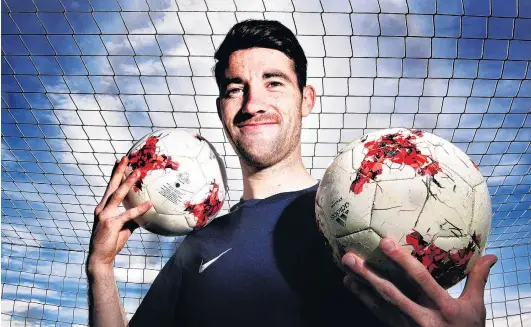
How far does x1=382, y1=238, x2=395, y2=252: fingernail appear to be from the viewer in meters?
1.37

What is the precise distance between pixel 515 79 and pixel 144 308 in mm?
5138

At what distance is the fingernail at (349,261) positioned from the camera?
4.83 feet

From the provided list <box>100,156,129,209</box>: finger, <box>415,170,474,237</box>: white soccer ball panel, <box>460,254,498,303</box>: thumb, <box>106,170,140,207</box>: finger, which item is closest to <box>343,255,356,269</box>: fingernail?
<box>415,170,474,237</box>: white soccer ball panel

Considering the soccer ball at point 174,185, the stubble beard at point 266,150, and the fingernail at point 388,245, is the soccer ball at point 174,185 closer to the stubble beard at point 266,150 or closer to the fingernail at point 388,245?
the stubble beard at point 266,150

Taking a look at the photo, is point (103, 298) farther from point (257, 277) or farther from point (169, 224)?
point (257, 277)

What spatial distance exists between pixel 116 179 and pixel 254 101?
0.76m

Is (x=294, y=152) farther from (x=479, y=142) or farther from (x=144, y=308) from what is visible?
(x=479, y=142)

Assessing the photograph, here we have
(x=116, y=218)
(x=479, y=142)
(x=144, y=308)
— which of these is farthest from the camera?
(x=479, y=142)

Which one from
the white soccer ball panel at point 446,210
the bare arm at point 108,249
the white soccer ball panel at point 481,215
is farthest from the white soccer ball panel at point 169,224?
the white soccer ball panel at point 481,215

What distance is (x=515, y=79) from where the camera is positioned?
540 centimetres

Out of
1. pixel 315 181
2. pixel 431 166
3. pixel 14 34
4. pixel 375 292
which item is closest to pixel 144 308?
pixel 315 181

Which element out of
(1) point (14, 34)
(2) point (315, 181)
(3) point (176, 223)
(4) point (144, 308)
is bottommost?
(4) point (144, 308)

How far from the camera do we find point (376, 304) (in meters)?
1.45

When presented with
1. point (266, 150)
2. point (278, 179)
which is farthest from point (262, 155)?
point (278, 179)
